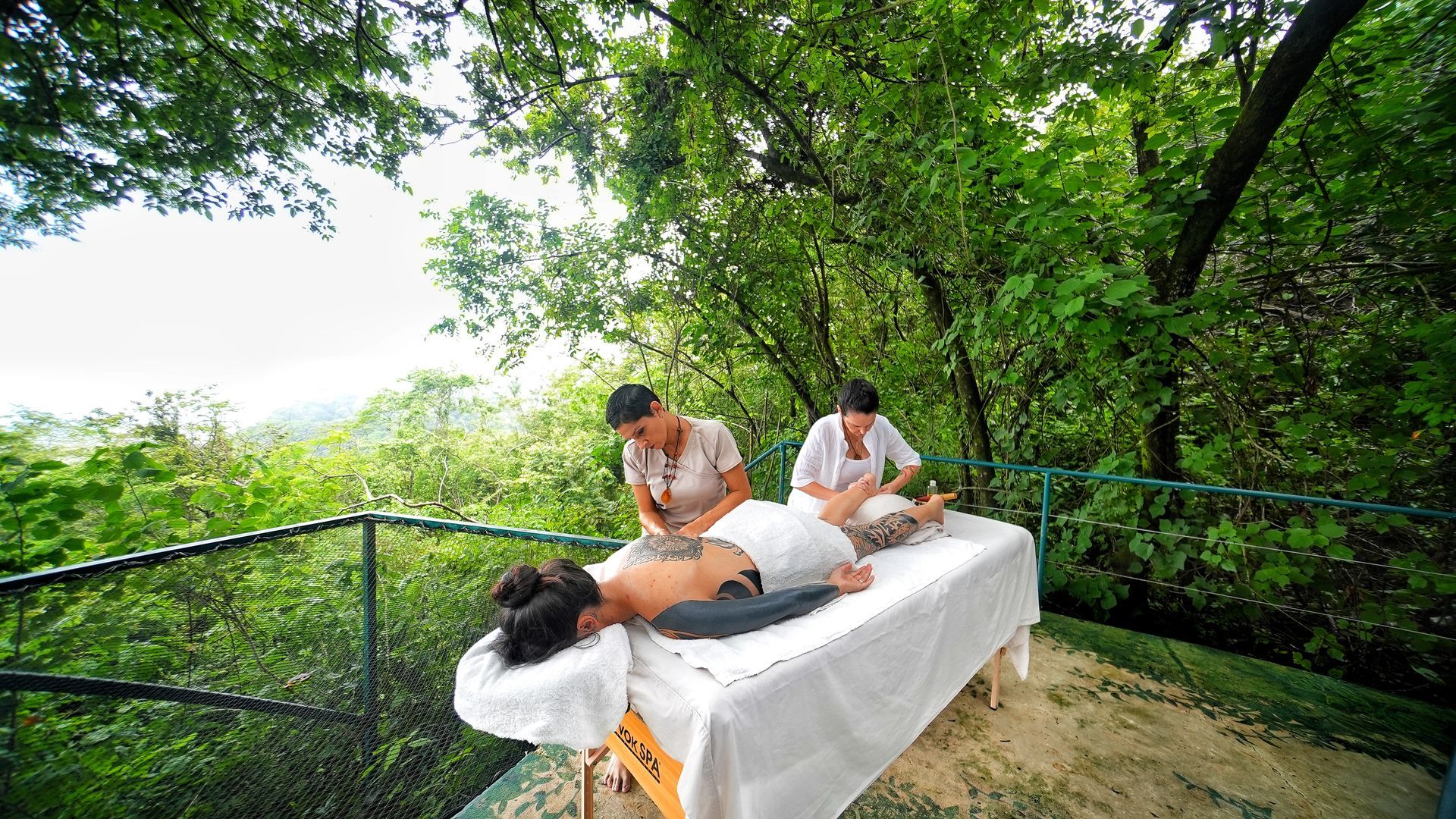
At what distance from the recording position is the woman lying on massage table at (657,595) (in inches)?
45.6

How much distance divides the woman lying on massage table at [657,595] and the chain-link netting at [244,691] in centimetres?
79

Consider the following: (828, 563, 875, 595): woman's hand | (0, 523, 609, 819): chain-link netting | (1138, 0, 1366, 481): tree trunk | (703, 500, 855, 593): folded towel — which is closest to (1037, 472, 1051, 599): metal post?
(1138, 0, 1366, 481): tree trunk

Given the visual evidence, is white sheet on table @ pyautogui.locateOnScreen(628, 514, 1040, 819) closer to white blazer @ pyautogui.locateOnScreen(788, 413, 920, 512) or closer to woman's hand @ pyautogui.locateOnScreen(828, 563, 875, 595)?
woman's hand @ pyautogui.locateOnScreen(828, 563, 875, 595)

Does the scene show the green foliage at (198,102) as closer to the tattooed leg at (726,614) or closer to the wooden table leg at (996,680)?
the tattooed leg at (726,614)

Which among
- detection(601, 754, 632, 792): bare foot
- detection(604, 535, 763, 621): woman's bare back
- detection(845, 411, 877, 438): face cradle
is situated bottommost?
detection(601, 754, 632, 792): bare foot

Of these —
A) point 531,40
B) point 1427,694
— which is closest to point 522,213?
point 531,40

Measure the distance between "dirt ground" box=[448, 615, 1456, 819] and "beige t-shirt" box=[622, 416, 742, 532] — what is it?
1.08 m

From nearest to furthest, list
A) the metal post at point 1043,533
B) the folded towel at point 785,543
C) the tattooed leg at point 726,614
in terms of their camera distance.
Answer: the tattooed leg at point 726,614
the folded towel at point 785,543
the metal post at point 1043,533

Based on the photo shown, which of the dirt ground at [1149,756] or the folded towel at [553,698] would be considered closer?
the folded towel at [553,698]

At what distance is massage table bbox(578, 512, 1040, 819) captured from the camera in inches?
39.1

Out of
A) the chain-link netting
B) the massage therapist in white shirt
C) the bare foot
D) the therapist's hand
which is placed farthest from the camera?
the massage therapist in white shirt

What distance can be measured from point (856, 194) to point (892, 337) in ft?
5.64

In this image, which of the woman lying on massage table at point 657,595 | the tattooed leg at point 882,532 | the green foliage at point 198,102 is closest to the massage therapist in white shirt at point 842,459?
the tattooed leg at point 882,532

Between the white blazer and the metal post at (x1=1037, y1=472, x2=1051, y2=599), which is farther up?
the white blazer
